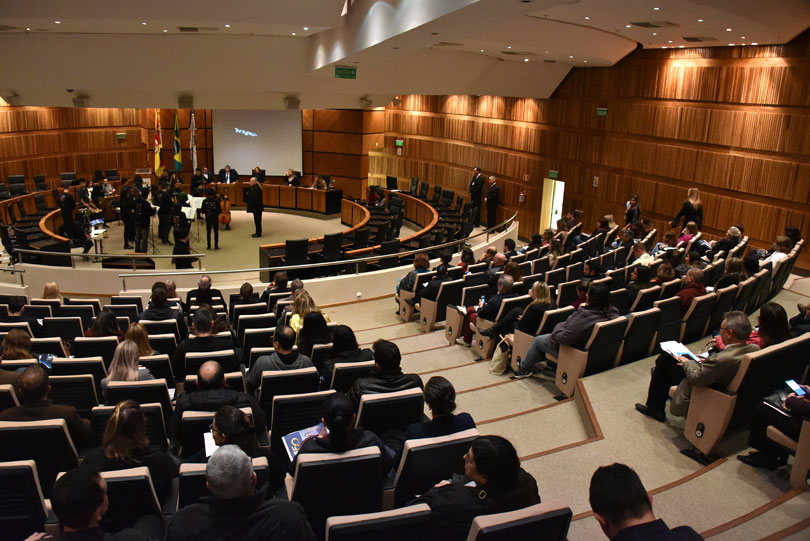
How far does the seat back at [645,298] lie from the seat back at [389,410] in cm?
342

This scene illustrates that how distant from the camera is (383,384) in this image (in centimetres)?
388

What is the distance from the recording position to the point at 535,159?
1608 cm

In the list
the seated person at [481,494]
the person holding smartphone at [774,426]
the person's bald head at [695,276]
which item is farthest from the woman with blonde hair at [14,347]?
the person's bald head at [695,276]

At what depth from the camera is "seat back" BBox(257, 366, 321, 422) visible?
162 inches

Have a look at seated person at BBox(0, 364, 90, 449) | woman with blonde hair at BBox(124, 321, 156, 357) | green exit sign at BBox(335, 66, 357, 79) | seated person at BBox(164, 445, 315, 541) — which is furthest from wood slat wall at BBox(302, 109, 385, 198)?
seated person at BBox(164, 445, 315, 541)

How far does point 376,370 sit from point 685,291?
3.70 meters

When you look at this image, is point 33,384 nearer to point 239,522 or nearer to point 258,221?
point 239,522

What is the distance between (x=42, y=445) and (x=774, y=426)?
4.33 metres

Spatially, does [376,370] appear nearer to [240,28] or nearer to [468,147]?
[240,28]

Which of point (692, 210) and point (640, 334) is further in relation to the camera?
point (692, 210)

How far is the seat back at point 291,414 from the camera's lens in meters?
3.69

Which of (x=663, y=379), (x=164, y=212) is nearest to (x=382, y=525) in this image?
(x=663, y=379)

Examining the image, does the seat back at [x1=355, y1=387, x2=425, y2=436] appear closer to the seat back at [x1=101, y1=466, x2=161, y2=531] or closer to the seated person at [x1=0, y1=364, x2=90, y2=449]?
the seat back at [x1=101, y1=466, x2=161, y2=531]

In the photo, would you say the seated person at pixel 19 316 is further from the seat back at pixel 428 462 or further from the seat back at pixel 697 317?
the seat back at pixel 697 317
